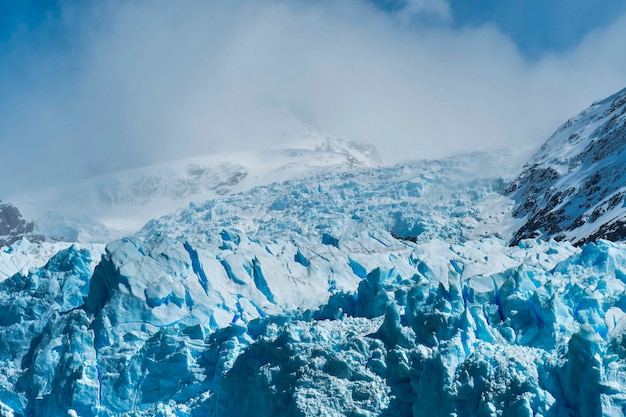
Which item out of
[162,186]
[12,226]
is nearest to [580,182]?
[12,226]

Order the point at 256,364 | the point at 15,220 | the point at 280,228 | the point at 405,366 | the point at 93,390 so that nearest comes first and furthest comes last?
the point at 405,366 → the point at 256,364 → the point at 93,390 → the point at 280,228 → the point at 15,220

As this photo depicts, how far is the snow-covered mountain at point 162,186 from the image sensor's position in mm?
125875

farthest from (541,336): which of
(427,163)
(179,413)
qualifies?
(427,163)

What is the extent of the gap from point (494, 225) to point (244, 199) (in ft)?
107

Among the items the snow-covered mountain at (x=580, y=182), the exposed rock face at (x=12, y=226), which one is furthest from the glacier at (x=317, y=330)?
the exposed rock face at (x=12, y=226)

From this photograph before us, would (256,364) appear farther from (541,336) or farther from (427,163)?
(427,163)

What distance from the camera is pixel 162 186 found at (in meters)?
148

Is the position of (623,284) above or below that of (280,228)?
below

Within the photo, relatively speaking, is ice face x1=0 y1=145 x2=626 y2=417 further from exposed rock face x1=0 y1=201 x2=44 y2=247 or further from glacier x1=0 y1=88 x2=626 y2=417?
exposed rock face x1=0 y1=201 x2=44 y2=247

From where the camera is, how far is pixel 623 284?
21.9 m

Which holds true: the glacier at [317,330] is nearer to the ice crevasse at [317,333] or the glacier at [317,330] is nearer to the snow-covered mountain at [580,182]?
the ice crevasse at [317,333]

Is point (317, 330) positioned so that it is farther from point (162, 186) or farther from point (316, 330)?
point (162, 186)

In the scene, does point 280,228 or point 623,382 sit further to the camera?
point 280,228

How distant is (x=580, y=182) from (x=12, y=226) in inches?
3263
